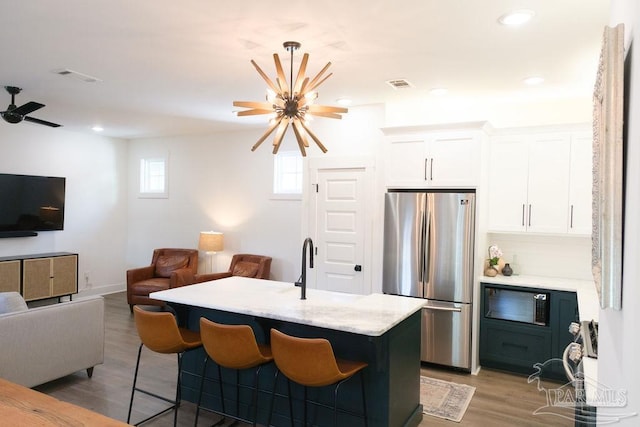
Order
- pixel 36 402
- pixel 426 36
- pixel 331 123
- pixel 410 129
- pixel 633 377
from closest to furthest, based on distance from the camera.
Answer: pixel 633 377, pixel 36 402, pixel 426 36, pixel 410 129, pixel 331 123

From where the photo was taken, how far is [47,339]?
366 centimetres

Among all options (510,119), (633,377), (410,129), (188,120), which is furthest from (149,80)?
(633,377)

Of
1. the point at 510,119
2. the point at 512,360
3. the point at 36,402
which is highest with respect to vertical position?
the point at 510,119

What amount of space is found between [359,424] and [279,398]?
61 cm

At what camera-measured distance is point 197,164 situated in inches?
287

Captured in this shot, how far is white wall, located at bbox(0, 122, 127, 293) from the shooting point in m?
6.48

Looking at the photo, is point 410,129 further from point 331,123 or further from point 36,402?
point 36,402

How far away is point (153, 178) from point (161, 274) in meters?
1.95

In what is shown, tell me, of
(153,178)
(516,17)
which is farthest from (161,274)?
(516,17)

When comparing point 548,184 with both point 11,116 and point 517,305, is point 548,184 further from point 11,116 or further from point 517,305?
point 11,116

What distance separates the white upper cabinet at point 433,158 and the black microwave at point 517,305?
1.13 m

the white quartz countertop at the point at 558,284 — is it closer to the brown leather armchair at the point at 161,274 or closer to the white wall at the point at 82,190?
the brown leather armchair at the point at 161,274

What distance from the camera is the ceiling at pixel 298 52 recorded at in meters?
2.64

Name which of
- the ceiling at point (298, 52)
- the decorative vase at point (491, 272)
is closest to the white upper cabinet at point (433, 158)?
the ceiling at point (298, 52)
